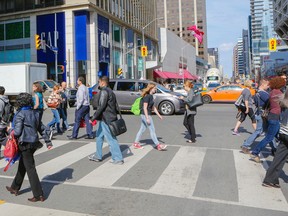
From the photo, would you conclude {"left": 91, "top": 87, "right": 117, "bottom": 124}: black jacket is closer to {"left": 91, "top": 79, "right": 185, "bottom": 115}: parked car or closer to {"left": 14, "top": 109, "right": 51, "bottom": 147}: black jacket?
{"left": 14, "top": 109, "right": 51, "bottom": 147}: black jacket

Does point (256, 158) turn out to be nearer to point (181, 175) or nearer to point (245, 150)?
point (245, 150)

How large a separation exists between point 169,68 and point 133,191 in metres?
75.0

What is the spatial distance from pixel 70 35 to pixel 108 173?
34.1 meters

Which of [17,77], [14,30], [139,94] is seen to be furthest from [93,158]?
[14,30]

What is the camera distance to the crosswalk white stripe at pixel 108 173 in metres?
5.43

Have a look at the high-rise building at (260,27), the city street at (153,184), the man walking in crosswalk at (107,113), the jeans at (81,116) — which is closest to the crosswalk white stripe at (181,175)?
the city street at (153,184)

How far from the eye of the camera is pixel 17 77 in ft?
78.4

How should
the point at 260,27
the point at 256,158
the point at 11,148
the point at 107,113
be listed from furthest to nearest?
the point at 260,27 → the point at 256,158 → the point at 107,113 → the point at 11,148

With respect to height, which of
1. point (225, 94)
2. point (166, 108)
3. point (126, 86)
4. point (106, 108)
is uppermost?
point (126, 86)

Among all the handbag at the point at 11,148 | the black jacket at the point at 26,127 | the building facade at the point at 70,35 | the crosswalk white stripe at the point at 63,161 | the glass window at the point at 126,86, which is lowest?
the crosswalk white stripe at the point at 63,161

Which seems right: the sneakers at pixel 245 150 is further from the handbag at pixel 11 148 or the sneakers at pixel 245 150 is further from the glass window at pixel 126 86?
the glass window at pixel 126 86

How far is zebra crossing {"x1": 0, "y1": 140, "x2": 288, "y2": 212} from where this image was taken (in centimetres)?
483

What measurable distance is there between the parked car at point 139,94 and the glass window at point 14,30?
29304 millimetres

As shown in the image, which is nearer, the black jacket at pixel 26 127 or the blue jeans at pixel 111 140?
the black jacket at pixel 26 127
